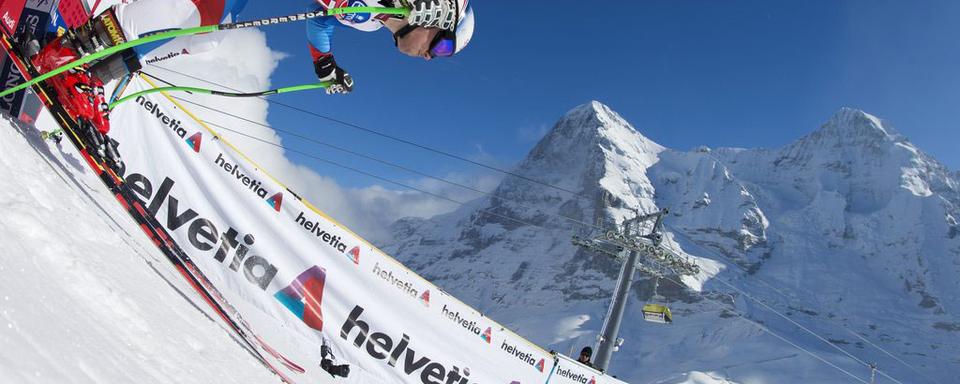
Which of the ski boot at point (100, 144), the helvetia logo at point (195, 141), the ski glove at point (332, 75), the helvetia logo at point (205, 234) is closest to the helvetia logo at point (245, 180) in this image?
the helvetia logo at point (195, 141)

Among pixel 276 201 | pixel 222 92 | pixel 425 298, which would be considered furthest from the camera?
pixel 425 298

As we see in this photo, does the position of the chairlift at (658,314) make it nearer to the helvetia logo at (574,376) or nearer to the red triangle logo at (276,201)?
the helvetia logo at (574,376)

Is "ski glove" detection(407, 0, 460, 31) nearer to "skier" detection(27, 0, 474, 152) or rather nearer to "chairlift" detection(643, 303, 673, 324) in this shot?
"skier" detection(27, 0, 474, 152)

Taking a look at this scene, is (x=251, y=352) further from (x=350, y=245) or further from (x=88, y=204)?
(x=350, y=245)

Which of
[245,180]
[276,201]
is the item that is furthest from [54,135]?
[276,201]

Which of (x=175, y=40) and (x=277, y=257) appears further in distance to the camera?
(x=277, y=257)

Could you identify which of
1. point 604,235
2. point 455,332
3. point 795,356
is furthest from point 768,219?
point 455,332

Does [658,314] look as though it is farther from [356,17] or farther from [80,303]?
[80,303]

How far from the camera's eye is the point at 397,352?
553 centimetres

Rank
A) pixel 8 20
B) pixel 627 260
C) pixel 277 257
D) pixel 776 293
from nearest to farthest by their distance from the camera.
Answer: pixel 8 20 → pixel 277 257 → pixel 627 260 → pixel 776 293

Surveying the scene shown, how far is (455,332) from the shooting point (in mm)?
6090

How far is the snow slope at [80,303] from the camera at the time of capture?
4.10 ft

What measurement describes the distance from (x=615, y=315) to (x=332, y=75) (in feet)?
44.8

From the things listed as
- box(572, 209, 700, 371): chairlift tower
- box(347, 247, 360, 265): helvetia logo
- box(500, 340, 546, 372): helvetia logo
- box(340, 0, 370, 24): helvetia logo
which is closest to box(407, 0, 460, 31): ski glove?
box(340, 0, 370, 24): helvetia logo
